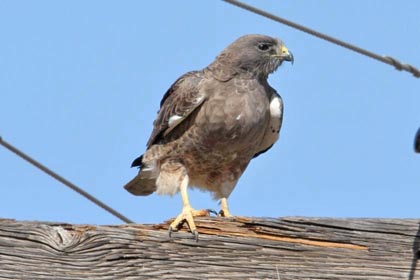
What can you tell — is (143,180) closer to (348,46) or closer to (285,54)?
(285,54)

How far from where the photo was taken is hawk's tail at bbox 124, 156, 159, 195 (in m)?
5.86

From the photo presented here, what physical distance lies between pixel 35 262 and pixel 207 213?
58.2 inches

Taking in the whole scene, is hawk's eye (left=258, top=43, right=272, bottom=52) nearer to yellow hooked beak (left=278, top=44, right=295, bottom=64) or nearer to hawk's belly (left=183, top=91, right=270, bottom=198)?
yellow hooked beak (left=278, top=44, right=295, bottom=64)

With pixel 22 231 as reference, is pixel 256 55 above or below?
above

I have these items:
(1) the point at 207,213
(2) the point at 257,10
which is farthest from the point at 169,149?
(2) the point at 257,10

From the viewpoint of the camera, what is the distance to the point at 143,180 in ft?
19.9

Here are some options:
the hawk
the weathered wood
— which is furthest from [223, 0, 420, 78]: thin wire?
the hawk

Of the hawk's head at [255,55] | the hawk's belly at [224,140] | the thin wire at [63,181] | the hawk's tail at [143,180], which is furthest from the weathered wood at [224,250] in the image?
the hawk's head at [255,55]

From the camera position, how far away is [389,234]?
2.90 metres

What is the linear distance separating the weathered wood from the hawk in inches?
97.9

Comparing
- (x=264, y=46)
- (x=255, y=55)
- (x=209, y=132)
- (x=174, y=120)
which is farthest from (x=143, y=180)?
(x=264, y=46)

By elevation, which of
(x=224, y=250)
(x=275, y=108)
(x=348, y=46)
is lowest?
(x=224, y=250)

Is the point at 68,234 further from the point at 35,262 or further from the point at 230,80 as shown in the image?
the point at 230,80

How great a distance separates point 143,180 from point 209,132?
695 mm
